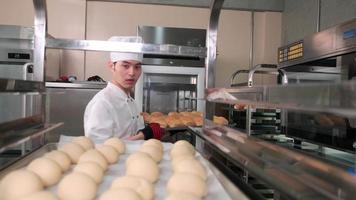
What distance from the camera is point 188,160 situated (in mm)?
915

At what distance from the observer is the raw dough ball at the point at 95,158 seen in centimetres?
92

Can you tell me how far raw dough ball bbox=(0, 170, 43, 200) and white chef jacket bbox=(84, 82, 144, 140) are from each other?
0.84 meters

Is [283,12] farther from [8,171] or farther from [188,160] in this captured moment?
[8,171]

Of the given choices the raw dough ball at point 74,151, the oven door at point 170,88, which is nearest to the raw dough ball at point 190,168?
the raw dough ball at point 74,151

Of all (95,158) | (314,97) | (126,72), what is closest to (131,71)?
(126,72)

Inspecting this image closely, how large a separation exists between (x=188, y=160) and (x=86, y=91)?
218 centimetres

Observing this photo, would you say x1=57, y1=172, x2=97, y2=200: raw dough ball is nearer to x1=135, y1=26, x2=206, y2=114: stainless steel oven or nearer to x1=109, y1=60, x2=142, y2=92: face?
x1=109, y1=60, x2=142, y2=92: face

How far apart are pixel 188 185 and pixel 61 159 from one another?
391mm

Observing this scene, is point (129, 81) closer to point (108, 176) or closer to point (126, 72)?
point (126, 72)

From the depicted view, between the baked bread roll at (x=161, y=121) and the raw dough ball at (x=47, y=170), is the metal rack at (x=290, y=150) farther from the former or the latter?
the baked bread roll at (x=161, y=121)

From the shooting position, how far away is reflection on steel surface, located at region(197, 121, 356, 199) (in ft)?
1.41

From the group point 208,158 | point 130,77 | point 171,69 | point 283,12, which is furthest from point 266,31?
point 208,158

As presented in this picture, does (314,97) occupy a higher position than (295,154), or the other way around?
(314,97)

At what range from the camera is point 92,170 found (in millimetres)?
837
